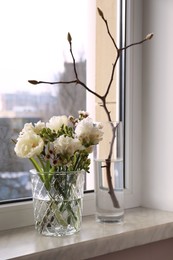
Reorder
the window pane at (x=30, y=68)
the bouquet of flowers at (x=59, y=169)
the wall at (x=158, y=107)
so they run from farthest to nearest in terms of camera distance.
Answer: the wall at (x=158, y=107), the window pane at (x=30, y=68), the bouquet of flowers at (x=59, y=169)

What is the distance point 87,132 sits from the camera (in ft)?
4.36

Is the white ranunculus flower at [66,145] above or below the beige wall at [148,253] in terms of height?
above

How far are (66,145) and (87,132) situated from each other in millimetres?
80

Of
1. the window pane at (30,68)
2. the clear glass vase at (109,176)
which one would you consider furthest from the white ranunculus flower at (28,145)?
the clear glass vase at (109,176)

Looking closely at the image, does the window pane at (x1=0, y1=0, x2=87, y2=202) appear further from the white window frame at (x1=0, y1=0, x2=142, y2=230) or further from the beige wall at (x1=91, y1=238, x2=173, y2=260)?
the beige wall at (x1=91, y1=238, x2=173, y2=260)

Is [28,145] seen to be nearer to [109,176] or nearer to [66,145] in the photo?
[66,145]

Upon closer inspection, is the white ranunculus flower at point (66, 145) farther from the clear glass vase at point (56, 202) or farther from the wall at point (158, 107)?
the wall at point (158, 107)

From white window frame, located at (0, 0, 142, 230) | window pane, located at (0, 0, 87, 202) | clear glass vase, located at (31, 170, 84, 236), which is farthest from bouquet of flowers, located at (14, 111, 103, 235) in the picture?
white window frame, located at (0, 0, 142, 230)

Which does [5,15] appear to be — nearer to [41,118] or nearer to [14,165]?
[41,118]

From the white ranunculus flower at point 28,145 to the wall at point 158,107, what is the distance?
1.84 feet

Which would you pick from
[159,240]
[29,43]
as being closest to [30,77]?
[29,43]

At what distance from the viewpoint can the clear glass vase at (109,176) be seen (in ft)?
4.92

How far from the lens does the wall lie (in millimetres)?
1671

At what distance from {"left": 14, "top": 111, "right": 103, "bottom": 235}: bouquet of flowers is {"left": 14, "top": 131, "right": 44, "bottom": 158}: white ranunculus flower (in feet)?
0.05
